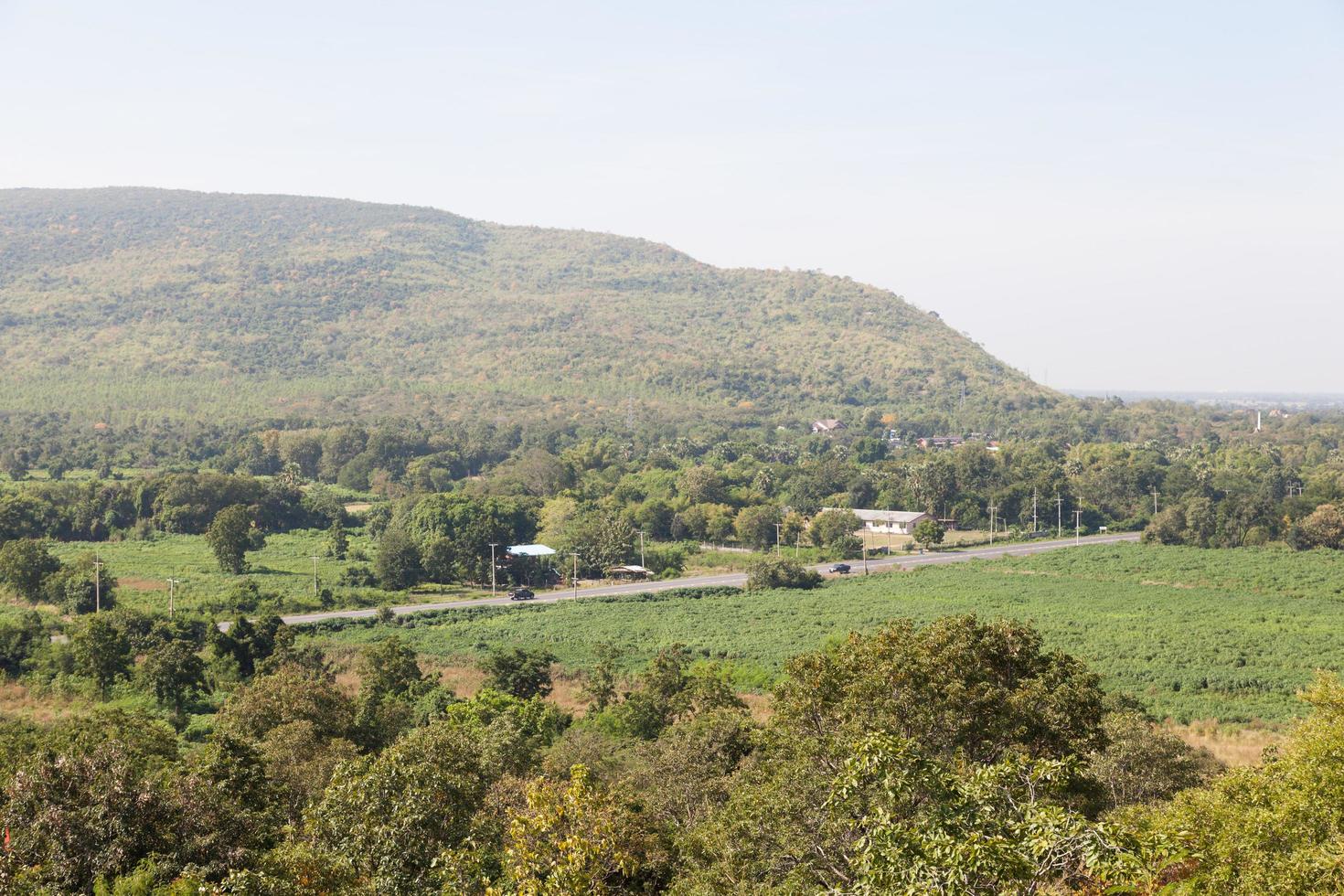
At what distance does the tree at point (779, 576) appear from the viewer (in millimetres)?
56438

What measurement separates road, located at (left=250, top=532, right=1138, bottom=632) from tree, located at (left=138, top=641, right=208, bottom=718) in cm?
735

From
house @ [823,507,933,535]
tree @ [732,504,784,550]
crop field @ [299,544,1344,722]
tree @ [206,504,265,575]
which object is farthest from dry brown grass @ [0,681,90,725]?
house @ [823,507,933,535]

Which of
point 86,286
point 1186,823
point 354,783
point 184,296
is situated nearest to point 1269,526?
point 1186,823

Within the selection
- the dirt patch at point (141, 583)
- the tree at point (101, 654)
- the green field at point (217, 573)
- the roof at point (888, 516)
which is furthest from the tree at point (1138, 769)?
the roof at point (888, 516)

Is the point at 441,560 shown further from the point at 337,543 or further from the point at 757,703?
the point at 757,703

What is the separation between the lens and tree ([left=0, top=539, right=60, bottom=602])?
47.5 m

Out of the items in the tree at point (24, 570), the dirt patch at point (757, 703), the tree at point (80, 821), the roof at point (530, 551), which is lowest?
the dirt patch at point (757, 703)

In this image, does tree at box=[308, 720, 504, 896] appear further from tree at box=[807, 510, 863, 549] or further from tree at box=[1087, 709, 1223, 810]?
tree at box=[807, 510, 863, 549]

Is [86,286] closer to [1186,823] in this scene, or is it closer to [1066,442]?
[1066,442]

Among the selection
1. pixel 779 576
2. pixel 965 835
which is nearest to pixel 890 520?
pixel 779 576

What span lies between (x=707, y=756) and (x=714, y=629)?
81.6ft

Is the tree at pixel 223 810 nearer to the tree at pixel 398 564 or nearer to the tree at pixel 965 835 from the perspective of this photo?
the tree at pixel 965 835

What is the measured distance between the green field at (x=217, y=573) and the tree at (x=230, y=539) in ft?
2.22

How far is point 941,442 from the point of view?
448 feet
